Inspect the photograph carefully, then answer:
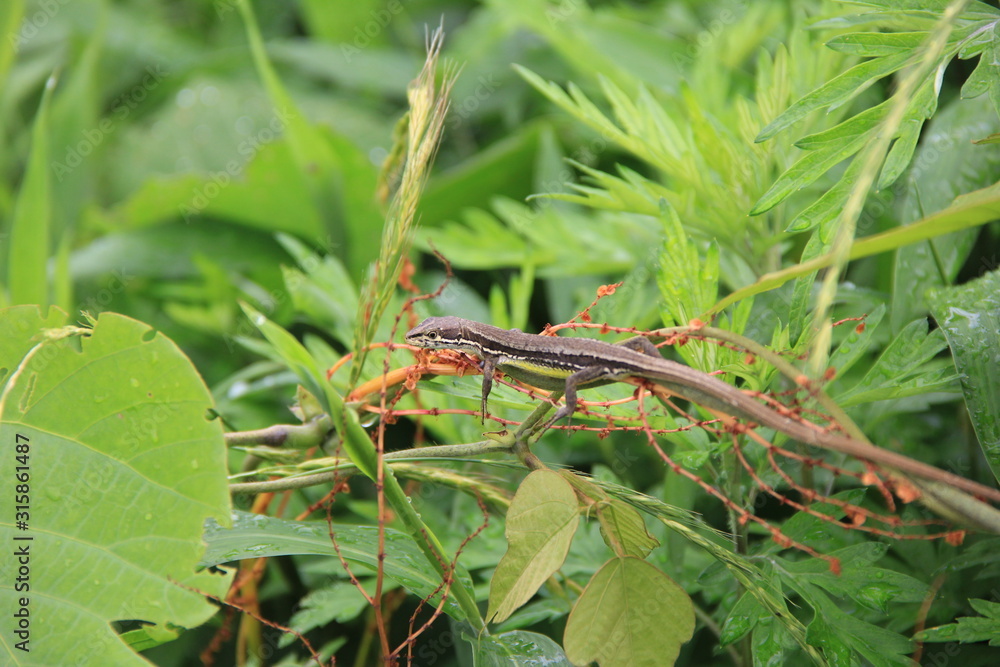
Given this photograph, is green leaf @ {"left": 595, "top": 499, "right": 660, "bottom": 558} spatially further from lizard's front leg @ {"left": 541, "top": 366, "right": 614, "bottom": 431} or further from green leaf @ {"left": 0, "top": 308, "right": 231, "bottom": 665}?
green leaf @ {"left": 0, "top": 308, "right": 231, "bottom": 665}

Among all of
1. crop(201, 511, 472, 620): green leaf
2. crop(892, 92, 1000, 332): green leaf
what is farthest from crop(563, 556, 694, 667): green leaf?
crop(892, 92, 1000, 332): green leaf

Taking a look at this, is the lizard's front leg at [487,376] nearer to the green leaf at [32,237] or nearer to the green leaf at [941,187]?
the green leaf at [941,187]

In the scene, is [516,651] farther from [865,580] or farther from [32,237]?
[32,237]

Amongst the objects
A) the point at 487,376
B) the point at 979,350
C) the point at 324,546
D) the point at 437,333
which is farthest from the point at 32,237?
the point at 979,350

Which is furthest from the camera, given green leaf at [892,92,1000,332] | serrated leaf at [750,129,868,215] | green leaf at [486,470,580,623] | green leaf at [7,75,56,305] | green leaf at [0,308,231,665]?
green leaf at [7,75,56,305]

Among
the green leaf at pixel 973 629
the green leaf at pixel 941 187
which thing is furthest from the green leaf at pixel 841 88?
the green leaf at pixel 973 629

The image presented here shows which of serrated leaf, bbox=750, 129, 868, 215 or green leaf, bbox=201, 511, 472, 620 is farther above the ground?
serrated leaf, bbox=750, 129, 868, 215
